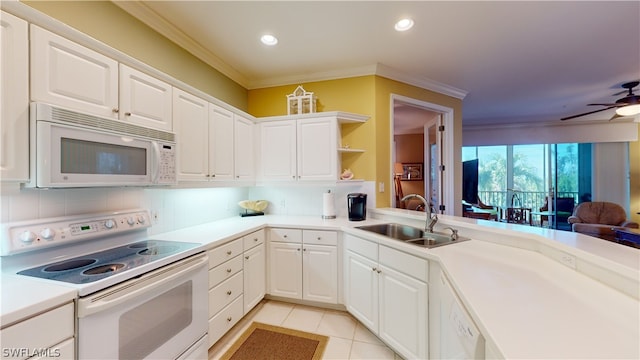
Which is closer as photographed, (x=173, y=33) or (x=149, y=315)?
(x=149, y=315)

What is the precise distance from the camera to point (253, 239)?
2402 millimetres

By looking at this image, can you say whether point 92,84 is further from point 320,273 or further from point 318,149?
point 320,273

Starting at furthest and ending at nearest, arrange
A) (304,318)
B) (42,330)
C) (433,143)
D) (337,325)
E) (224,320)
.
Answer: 1. (433,143)
2. (304,318)
3. (337,325)
4. (224,320)
5. (42,330)

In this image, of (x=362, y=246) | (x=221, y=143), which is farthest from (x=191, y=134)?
(x=362, y=246)

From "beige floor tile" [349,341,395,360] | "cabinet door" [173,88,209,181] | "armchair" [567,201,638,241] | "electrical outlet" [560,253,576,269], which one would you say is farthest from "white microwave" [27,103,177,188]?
"armchair" [567,201,638,241]

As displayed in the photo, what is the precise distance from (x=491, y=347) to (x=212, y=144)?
2307 millimetres

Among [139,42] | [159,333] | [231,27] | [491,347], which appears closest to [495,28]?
[231,27]

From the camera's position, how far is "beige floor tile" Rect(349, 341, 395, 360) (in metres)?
1.89

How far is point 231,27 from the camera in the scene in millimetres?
2199

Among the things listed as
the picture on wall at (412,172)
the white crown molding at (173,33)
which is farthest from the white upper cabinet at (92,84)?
the picture on wall at (412,172)

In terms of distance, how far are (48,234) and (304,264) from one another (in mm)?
1835

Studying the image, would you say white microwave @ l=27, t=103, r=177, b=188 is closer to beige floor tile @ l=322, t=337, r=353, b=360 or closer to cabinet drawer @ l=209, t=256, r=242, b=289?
cabinet drawer @ l=209, t=256, r=242, b=289

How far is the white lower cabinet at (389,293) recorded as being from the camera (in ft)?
5.32

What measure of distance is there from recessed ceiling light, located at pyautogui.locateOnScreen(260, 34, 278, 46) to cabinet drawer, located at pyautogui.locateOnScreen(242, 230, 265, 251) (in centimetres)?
185
